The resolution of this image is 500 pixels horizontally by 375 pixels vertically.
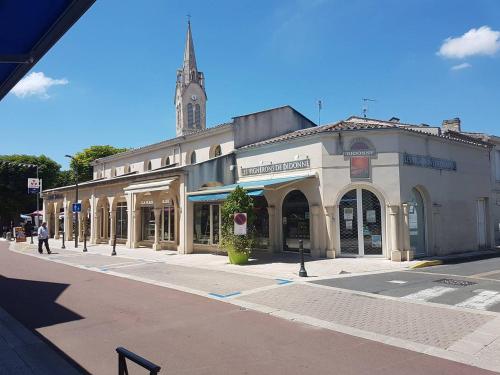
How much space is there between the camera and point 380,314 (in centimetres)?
828

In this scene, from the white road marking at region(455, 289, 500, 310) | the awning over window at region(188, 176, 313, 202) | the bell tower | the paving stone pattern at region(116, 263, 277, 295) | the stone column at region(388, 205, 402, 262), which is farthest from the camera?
the bell tower

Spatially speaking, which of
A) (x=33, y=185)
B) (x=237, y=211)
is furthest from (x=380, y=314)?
(x=33, y=185)

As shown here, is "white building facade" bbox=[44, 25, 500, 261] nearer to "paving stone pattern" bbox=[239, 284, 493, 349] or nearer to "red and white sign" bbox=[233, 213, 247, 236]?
"red and white sign" bbox=[233, 213, 247, 236]

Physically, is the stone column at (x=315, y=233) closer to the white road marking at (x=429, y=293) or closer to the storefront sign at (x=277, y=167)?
the storefront sign at (x=277, y=167)

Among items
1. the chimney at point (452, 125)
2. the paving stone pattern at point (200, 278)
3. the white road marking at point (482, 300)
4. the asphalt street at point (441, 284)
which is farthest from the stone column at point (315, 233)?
the chimney at point (452, 125)

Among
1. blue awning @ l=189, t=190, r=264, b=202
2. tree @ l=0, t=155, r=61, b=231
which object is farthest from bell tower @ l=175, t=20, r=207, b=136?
blue awning @ l=189, t=190, r=264, b=202

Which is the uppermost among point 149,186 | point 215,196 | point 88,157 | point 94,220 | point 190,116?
point 190,116

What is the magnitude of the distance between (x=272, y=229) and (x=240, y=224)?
465 centimetres

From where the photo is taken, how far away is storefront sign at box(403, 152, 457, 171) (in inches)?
679

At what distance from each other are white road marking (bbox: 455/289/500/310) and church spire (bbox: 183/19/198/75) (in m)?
53.9

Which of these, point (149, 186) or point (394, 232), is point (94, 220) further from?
point (394, 232)

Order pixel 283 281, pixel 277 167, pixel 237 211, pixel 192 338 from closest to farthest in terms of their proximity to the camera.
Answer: pixel 192 338 < pixel 283 281 < pixel 237 211 < pixel 277 167

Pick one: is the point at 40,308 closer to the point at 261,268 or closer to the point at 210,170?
the point at 261,268

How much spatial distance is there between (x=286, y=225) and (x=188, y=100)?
135 ft
